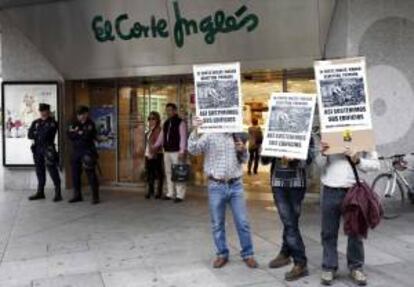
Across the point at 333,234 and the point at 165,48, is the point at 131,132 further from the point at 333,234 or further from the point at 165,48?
the point at 333,234

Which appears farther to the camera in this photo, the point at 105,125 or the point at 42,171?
the point at 105,125

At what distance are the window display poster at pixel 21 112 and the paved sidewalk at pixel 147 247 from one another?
2.03m

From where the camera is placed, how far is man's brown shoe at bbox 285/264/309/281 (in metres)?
5.82

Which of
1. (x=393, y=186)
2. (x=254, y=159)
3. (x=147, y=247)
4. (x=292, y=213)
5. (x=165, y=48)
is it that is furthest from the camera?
(x=254, y=159)

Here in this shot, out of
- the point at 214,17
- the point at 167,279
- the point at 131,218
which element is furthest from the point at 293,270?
the point at 214,17

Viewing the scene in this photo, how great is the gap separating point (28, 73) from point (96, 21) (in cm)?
188

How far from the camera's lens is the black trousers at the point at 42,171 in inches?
433

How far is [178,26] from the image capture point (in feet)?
35.6

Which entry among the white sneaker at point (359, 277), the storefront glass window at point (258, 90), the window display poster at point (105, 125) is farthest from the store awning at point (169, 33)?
the white sneaker at point (359, 277)

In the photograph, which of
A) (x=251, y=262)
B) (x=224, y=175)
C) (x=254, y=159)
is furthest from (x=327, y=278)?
(x=254, y=159)

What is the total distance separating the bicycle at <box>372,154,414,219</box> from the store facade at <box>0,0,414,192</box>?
1.41 feet

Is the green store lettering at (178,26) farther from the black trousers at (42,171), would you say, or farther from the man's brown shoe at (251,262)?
the man's brown shoe at (251,262)

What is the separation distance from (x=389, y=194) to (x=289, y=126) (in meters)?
3.92

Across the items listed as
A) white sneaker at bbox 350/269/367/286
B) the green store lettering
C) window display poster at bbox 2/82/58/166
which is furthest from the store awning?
white sneaker at bbox 350/269/367/286
